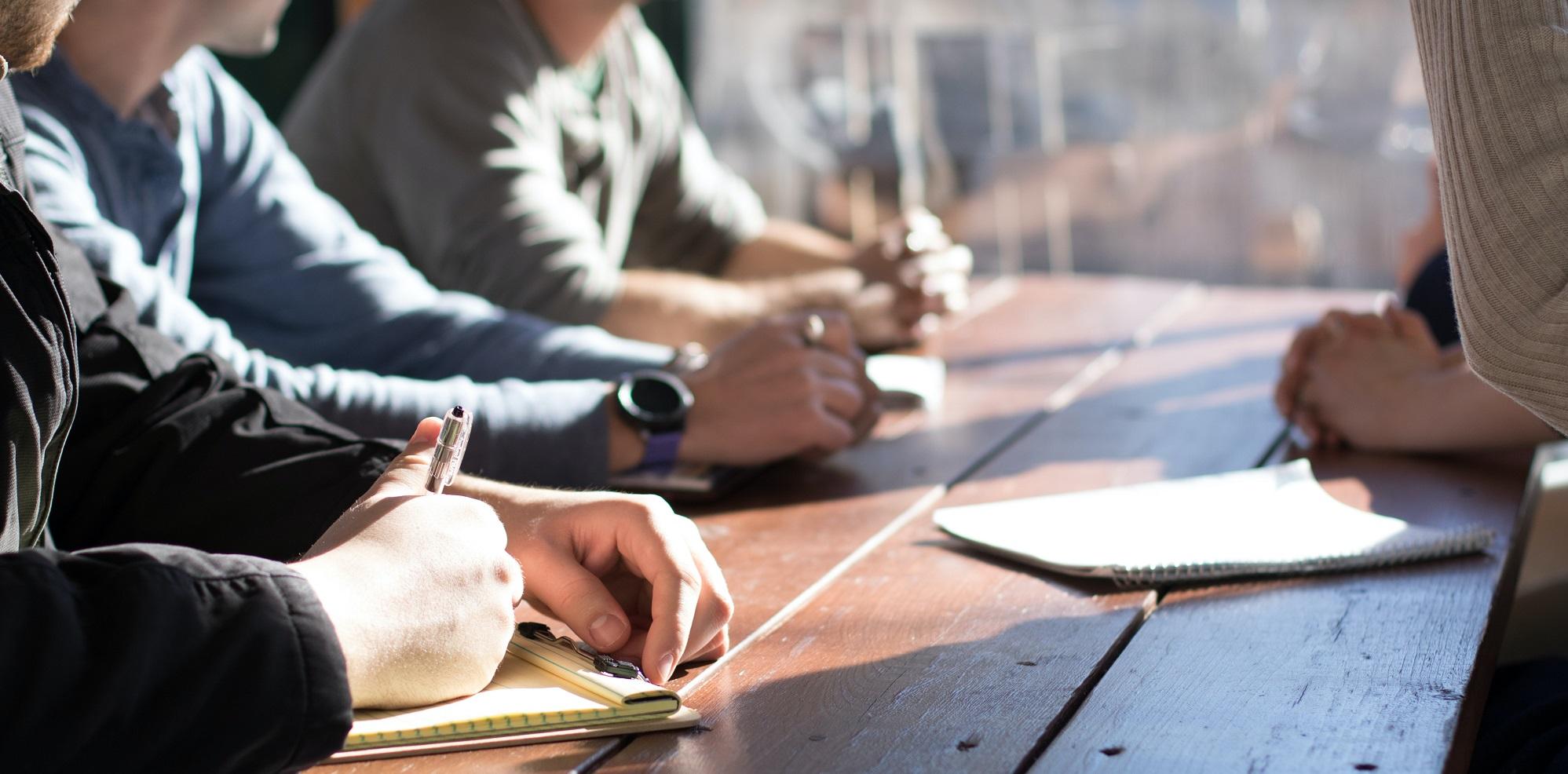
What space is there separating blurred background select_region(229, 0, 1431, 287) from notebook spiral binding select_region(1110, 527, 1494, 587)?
4.24 metres

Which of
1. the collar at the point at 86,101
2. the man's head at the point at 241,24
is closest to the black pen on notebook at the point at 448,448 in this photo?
the collar at the point at 86,101

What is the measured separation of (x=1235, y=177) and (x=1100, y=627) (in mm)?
4820

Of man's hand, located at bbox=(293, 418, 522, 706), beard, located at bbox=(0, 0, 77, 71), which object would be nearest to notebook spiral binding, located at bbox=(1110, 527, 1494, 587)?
man's hand, located at bbox=(293, 418, 522, 706)

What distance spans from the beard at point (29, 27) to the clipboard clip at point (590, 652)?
0.44m

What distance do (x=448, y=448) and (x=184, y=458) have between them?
13.1 inches

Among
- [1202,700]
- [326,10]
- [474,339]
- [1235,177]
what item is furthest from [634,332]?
[1235,177]

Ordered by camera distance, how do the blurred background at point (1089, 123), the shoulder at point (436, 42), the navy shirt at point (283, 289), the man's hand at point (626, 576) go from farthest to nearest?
the blurred background at point (1089, 123), the shoulder at point (436, 42), the navy shirt at point (283, 289), the man's hand at point (626, 576)

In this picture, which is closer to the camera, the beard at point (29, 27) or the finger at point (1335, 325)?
the beard at point (29, 27)

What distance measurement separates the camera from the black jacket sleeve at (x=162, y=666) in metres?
0.62

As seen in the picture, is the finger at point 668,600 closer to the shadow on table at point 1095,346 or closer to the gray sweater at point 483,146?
the shadow on table at point 1095,346

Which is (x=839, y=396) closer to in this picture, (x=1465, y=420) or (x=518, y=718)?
(x=1465, y=420)

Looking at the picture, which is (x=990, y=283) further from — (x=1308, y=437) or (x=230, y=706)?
(x=230, y=706)

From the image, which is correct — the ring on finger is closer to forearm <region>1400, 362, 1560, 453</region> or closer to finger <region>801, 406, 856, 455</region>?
finger <region>801, 406, 856, 455</region>

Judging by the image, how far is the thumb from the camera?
810 mm
